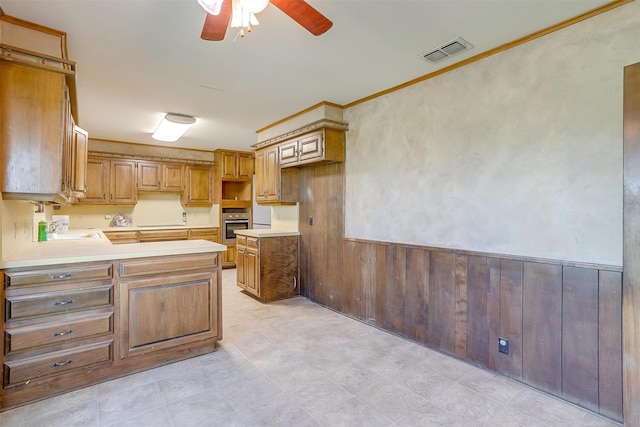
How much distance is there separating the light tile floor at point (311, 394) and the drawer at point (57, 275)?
2.63 feet

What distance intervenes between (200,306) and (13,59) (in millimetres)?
2153

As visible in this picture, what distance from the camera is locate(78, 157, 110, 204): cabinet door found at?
5.60m

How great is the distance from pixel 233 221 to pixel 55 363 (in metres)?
4.80

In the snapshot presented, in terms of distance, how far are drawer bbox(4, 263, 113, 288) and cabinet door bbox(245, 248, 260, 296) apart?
6.90 ft

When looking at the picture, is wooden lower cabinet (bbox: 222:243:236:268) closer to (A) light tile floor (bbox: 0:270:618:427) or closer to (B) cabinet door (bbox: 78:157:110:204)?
(B) cabinet door (bbox: 78:157:110:204)

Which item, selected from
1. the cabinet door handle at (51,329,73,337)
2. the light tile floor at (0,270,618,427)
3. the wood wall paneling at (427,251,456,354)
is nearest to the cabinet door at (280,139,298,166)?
the wood wall paneling at (427,251,456,354)

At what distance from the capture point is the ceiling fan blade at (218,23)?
151 cm

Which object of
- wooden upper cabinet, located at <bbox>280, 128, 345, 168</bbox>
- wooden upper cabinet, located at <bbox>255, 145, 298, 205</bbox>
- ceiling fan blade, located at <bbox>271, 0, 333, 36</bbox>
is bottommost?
wooden upper cabinet, located at <bbox>255, 145, 298, 205</bbox>

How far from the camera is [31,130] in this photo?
204 cm

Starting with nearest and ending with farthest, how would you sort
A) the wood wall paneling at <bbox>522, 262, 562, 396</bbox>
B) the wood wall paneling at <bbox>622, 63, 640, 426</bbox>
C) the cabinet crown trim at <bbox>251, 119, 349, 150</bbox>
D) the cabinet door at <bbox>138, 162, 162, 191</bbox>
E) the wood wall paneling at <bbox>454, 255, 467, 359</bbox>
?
the wood wall paneling at <bbox>622, 63, 640, 426</bbox> < the wood wall paneling at <bbox>522, 262, 562, 396</bbox> < the wood wall paneling at <bbox>454, 255, 467, 359</bbox> < the cabinet crown trim at <bbox>251, 119, 349, 150</bbox> < the cabinet door at <bbox>138, 162, 162, 191</bbox>

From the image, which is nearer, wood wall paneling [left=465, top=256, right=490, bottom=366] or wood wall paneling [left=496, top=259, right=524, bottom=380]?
wood wall paneling [left=496, top=259, right=524, bottom=380]

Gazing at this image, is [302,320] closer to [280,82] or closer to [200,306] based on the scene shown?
A: [200,306]

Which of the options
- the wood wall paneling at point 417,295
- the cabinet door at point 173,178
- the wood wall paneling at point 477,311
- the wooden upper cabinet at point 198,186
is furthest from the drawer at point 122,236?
the wood wall paneling at point 477,311

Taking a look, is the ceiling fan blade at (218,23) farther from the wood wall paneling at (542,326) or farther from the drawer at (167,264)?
the wood wall paneling at (542,326)
